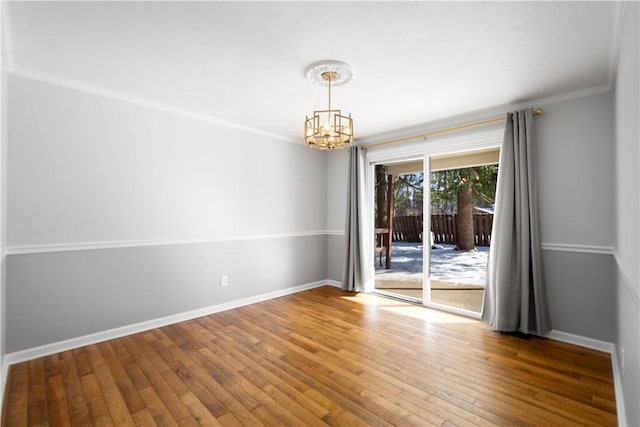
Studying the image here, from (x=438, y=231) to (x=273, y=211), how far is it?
234 cm

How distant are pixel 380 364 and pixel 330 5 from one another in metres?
2.58

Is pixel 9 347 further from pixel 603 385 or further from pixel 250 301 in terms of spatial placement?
pixel 603 385

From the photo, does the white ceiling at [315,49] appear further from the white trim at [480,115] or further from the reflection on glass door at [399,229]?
the reflection on glass door at [399,229]

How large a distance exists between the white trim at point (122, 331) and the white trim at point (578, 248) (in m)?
3.37

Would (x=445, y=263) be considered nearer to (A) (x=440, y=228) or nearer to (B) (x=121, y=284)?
(A) (x=440, y=228)

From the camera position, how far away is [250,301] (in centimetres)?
412

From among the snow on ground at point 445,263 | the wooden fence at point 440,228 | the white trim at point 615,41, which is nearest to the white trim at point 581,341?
the snow on ground at point 445,263

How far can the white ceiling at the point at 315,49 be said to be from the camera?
5.85 feet

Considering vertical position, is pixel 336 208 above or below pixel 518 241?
above

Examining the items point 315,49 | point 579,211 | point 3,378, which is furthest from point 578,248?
point 3,378

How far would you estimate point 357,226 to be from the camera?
15.3 ft

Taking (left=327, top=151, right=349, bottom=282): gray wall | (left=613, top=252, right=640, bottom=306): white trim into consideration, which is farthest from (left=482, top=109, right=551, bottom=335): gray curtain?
(left=327, top=151, right=349, bottom=282): gray wall

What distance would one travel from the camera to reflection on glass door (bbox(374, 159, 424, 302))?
4.30m

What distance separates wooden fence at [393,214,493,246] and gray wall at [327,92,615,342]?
65 cm
